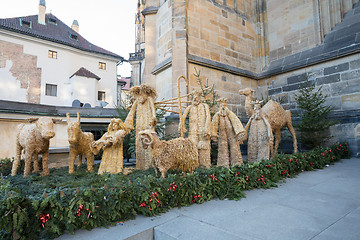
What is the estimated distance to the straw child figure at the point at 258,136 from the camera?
17.5ft

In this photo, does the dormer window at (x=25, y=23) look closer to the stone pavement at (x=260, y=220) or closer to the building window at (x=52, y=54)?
the building window at (x=52, y=54)

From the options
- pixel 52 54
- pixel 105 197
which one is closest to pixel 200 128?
pixel 105 197

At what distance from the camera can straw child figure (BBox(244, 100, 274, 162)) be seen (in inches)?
210

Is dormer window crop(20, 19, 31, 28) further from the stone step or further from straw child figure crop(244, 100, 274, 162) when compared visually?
the stone step

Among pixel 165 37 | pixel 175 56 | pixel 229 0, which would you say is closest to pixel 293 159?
pixel 175 56

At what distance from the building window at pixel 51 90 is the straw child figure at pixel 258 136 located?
2001cm

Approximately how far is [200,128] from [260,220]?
263 centimetres

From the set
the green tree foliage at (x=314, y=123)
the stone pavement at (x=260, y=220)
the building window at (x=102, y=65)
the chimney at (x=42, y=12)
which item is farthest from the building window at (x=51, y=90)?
the stone pavement at (x=260, y=220)

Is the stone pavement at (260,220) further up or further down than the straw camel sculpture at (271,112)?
further down

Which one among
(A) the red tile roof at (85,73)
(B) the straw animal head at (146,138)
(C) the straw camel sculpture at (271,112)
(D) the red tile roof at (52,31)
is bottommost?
(B) the straw animal head at (146,138)

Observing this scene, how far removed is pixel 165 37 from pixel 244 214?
8066 mm

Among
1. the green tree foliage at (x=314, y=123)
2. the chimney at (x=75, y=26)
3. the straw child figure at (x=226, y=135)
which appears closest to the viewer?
the straw child figure at (x=226, y=135)

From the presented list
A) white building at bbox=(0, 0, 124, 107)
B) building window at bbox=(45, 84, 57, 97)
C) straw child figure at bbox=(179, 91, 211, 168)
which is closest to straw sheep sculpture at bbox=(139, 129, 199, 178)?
straw child figure at bbox=(179, 91, 211, 168)

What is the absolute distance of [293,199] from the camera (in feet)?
11.1
